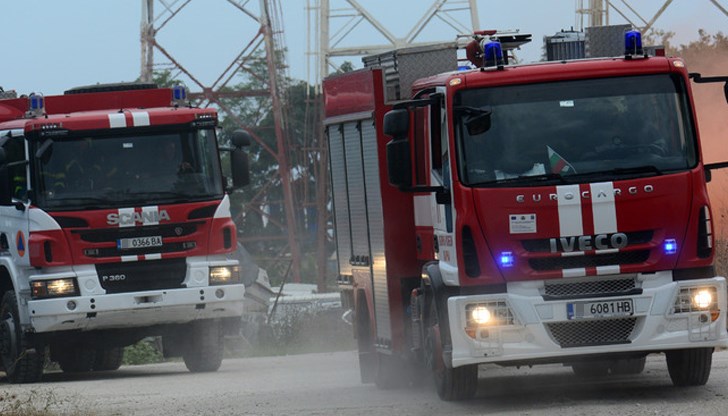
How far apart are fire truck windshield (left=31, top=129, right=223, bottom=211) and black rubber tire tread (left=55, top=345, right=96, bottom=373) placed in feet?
11.7

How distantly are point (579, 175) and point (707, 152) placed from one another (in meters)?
20.2

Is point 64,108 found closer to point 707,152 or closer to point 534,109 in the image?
point 534,109

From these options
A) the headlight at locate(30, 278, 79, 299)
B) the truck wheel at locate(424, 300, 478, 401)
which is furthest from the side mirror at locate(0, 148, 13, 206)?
the truck wheel at locate(424, 300, 478, 401)

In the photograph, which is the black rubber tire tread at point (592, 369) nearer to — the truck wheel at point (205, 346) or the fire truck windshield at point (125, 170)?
the fire truck windshield at point (125, 170)

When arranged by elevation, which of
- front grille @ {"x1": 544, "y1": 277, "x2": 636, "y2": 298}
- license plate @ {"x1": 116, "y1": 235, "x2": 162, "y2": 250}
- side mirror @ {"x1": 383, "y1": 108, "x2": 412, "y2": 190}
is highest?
side mirror @ {"x1": 383, "y1": 108, "x2": 412, "y2": 190}

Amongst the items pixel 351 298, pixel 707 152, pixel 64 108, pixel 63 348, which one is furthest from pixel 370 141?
pixel 707 152

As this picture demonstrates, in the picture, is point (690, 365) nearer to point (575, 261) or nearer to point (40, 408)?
point (575, 261)

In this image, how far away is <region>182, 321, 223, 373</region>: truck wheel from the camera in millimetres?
21594

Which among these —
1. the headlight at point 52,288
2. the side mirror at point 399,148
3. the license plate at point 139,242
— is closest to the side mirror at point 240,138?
the license plate at point 139,242

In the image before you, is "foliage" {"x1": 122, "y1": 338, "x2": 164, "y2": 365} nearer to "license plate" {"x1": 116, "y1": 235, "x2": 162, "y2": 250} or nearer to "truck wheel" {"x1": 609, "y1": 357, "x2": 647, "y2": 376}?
"license plate" {"x1": 116, "y1": 235, "x2": 162, "y2": 250}

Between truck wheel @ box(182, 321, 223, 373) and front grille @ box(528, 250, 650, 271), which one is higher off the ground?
front grille @ box(528, 250, 650, 271)

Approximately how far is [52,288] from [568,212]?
9.06 m

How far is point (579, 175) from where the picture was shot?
12.7m

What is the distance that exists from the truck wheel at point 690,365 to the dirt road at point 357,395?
115 mm
